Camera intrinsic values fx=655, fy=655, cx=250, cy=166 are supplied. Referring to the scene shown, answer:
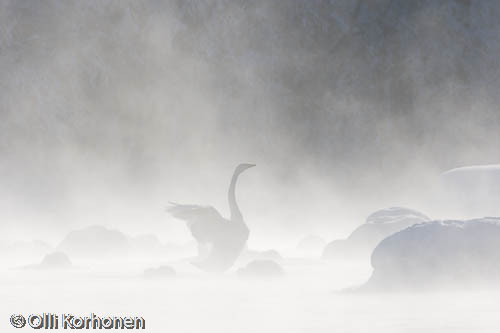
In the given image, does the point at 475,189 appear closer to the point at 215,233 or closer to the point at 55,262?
the point at 215,233

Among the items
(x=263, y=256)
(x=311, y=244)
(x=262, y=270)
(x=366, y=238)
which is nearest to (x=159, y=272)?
(x=262, y=270)

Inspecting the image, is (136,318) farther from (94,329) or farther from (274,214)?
(274,214)

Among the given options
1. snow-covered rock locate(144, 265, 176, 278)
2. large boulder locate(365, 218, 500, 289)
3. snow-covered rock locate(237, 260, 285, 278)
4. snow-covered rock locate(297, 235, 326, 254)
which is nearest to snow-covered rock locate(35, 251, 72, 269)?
snow-covered rock locate(144, 265, 176, 278)

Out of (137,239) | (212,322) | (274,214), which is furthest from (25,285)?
(274,214)

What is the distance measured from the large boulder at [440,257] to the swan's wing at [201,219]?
410 centimetres

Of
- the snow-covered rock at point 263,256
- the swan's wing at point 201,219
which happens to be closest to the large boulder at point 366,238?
the snow-covered rock at point 263,256

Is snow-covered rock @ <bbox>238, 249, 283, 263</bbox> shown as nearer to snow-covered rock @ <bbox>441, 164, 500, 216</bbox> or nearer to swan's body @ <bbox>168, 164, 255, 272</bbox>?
swan's body @ <bbox>168, 164, 255, 272</bbox>

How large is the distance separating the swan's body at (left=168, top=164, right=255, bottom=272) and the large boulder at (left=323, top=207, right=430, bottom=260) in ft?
18.6

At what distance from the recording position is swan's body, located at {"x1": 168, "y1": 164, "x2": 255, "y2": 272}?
1275 centimetres

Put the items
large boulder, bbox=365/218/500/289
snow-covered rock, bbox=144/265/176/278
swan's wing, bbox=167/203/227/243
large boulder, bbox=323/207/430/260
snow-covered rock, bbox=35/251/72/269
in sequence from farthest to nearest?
1. large boulder, bbox=323/207/430/260
2. snow-covered rock, bbox=35/251/72/269
3. swan's wing, bbox=167/203/227/243
4. snow-covered rock, bbox=144/265/176/278
5. large boulder, bbox=365/218/500/289

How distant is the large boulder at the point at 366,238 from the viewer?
59.3ft

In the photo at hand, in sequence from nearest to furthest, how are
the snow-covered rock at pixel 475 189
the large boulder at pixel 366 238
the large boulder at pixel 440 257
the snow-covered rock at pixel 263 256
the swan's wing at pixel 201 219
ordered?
1. the large boulder at pixel 440 257
2. the swan's wing at pixel 201 219
3. the snow-covered rock at pixel 263 256
4. the large boulder at pixel 366 238
5. the snow-covered rock at pixel 475 189

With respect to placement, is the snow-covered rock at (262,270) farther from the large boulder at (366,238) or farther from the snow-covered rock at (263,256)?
the large boulder at (366,238)

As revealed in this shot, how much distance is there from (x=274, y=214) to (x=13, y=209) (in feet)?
41.9
